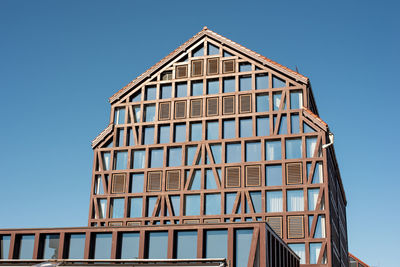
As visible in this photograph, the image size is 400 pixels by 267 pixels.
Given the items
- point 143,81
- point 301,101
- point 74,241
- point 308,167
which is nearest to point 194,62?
point 143,81

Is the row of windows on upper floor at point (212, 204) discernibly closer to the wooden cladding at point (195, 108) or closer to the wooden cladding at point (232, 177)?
the wooden cladding at point (232, 177)

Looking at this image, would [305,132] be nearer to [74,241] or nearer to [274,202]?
[274,202]

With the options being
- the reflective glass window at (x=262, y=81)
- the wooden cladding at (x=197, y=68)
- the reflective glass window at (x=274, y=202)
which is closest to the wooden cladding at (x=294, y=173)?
the reflective glass window at (x=274, y=202)

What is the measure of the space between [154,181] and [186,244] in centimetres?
2484

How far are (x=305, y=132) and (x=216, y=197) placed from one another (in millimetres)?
10282

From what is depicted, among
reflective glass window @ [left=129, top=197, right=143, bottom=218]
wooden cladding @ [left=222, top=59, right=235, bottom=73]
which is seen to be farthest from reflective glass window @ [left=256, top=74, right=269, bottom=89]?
reflective glass window @ [left=129, top=197, right=143, bottom=218]

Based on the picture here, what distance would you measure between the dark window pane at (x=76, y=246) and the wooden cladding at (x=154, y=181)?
22.4 meters

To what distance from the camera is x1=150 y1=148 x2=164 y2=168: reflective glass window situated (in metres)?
54.4

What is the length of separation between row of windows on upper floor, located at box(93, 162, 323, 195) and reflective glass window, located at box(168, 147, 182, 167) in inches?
36.8

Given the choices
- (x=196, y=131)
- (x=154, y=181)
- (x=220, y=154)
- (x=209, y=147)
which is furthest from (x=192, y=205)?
(x=196, y=131)

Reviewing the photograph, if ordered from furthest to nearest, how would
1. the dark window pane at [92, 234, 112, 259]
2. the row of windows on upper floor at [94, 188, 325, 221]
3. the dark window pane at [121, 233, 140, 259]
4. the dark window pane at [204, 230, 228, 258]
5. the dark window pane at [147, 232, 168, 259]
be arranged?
the row of windows on upper floor at [94, 188, 325, 221] → the dark window pane at [92, 234, 112, 259] → the dark window pane at [121, 233, 140, 259] → the dark window pane at [147, 232, 168, 259] → the dark window pane at [204, 230, 228, 258]

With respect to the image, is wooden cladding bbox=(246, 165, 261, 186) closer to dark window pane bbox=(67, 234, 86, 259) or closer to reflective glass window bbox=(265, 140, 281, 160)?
reflective glass window bbox=(265, 140, 281, 160)

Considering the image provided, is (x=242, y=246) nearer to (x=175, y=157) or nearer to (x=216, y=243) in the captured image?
(x=216, y=243)

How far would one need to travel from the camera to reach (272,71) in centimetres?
5328
